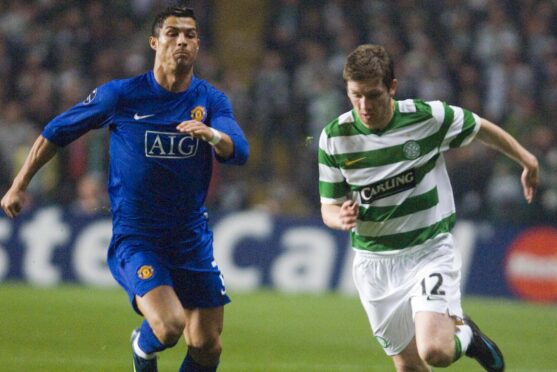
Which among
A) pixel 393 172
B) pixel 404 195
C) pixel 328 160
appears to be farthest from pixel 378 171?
pixel 328 160

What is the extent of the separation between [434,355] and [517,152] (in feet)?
4.47

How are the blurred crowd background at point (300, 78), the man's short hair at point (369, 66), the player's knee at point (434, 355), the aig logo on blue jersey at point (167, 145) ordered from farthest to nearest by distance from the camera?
the blurred crowd background at point (300, 78)
the aig logo on blue jersey at point (167, 145)
the man's short hair at point (369, 66)
the player's knee at point (434, 355)

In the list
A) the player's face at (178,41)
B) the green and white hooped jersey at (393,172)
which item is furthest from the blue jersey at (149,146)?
the green and white hooped jersey at (393,172)

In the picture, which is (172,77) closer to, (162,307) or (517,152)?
(162,307)

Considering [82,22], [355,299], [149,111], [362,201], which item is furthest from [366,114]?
[82,22]

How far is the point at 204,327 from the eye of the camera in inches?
271

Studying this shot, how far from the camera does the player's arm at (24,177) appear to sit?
647 cm

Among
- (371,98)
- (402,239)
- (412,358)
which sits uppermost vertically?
(371,98)

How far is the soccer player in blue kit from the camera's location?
22.0 feet

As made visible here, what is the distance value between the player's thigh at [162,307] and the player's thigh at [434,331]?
132cm

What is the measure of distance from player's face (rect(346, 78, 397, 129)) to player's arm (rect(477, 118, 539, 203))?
67cm

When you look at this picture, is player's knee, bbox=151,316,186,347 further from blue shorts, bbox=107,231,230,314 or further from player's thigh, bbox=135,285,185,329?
blue shorts, bbox=107,231,230,314

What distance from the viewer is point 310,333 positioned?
11.4 m

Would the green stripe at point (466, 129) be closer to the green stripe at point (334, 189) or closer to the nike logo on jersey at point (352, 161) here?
the nike logo on jersey at point (352, 161)
